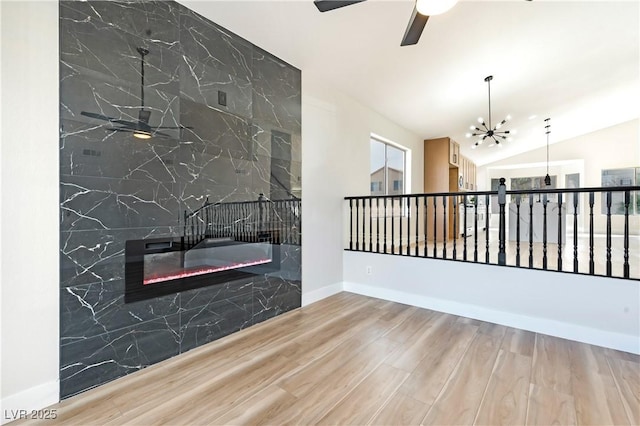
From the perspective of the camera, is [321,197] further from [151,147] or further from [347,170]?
[151,147]

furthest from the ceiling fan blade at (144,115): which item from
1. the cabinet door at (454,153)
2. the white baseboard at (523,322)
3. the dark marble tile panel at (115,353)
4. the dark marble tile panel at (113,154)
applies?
the cabinet door at (454,153)

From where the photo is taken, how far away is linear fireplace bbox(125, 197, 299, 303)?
2.16 metres

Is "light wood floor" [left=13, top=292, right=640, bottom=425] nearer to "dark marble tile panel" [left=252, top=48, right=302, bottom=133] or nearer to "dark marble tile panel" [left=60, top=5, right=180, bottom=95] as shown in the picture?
"dark marble tile panel" [left=60, top=5, right=180, bottom=95]

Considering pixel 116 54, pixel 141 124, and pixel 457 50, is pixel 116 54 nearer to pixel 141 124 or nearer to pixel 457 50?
pixel 141 124

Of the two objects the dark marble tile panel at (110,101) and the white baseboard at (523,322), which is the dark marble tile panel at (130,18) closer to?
the dark marble tile panel at (110,101)

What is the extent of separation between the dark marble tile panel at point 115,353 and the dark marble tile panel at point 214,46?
2263 mm

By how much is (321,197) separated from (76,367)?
281 centimetres

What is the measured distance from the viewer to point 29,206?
1672 millimetres

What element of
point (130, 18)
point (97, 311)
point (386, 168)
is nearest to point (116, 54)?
point (130, 18)

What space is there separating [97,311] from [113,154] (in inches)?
42.3

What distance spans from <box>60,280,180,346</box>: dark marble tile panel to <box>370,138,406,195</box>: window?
4.21m

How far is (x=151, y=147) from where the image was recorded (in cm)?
220

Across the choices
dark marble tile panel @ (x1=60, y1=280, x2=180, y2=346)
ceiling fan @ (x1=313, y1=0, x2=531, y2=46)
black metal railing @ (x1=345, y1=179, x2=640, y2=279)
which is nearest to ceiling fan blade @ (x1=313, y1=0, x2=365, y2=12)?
ceiling fan @ (x1=313, y1=0, x2=531, y2=46)

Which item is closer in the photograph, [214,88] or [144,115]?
[144,115]
